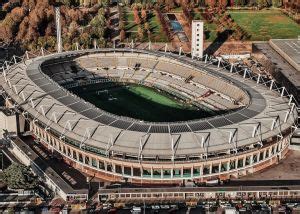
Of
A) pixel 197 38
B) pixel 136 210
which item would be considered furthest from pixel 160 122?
pixel 197 38

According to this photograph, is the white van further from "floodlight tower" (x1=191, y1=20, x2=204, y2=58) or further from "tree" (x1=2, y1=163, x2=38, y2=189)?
"floodlight tower" (x1=191, y1=20, x2=204, y2=58)

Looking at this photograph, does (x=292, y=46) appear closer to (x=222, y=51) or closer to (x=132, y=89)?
(x=222, y=51)

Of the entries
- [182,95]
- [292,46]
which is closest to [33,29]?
[182,95]

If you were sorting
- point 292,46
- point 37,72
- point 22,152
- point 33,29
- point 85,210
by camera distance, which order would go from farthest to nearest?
1. point 33,29
2. point 292,46
3. point 37,72
4. point 22,152
5. point 85,210

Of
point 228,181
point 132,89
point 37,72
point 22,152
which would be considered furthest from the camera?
point 132,89

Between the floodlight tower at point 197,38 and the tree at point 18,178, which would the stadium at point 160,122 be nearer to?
the tree at point 18,178

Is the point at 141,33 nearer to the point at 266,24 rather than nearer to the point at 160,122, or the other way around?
the point at 266,24
